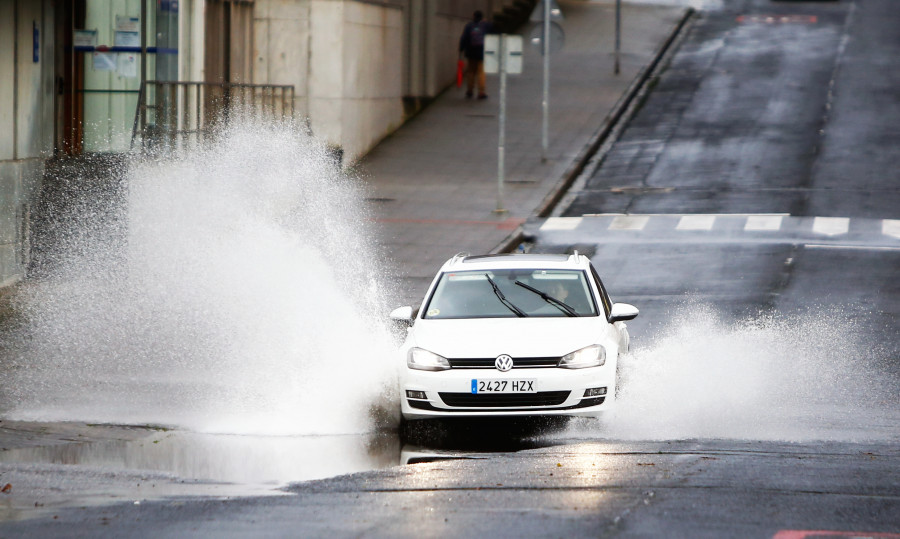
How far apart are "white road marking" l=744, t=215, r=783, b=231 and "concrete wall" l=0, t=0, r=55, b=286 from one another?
11.5 meters

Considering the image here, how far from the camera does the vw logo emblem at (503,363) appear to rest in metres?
9.77

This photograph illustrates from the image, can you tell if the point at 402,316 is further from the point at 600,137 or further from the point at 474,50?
the point at 474,50

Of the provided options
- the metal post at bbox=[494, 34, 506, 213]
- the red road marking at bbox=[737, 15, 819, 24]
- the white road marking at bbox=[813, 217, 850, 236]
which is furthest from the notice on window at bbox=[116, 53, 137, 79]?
the red road marking at bbox=[737, 15, 819, 24]

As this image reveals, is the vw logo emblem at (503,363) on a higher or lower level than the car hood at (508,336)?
lower

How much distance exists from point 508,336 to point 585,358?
0.62 metres

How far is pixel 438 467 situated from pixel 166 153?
1462cm

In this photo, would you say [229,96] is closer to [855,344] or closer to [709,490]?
[855,344]

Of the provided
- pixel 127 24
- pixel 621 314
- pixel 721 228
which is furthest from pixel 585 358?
pixel 127 24

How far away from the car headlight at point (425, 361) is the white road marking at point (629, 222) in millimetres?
13016

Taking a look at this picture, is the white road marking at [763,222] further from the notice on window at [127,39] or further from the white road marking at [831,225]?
the notice on window at [127,39]

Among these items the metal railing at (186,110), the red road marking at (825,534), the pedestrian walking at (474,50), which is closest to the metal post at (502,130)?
the metal railing at (186,110)

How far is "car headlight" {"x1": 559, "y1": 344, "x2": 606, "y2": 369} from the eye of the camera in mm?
9859

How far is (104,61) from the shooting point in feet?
72.7

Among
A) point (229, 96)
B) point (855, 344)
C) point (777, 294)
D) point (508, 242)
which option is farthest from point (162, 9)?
point (855, 344)
